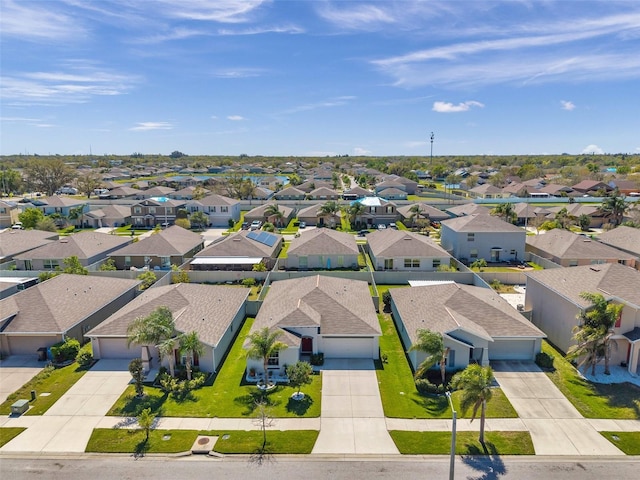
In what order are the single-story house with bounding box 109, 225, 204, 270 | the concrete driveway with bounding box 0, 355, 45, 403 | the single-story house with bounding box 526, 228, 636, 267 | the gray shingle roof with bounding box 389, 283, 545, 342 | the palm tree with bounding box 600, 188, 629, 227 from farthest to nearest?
the palm tree with bounding box 600, 188, 629, 227, the single-story house with bounding box 109, 225, 204, 270, the single-story house with bounding box 526, 228, 636, 267, the gray shingle roof with bounding box 389, 283, 545, 342, the concrete driveway with bounding box 0, 355, 45, 403

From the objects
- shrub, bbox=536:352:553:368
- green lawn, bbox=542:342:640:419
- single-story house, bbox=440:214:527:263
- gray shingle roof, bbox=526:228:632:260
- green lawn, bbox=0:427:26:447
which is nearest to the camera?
green lawn, bbox=0:427:26:447

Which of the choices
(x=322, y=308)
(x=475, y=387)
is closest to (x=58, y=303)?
(x=322, y=308)

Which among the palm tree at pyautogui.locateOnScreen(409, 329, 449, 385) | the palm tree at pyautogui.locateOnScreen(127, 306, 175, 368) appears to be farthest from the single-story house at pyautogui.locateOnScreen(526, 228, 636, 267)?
the palm tree at pyautogui.locateOnScreen(127, 306, 175, 368)

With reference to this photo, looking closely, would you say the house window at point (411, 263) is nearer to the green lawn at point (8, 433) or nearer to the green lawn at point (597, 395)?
the green lawn at point (597, 395)

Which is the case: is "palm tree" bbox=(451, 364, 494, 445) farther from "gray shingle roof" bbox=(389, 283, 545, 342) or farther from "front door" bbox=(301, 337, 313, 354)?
"front door" bbox=(301, 337, 313, 354)

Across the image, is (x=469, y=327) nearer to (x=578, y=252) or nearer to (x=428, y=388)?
(x=428, y=388)

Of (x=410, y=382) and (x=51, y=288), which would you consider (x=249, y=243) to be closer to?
(x=51, y=288)

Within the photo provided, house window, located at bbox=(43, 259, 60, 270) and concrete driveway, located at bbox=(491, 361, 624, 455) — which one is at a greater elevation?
house window, located at bbox=(43, 259, 60, 270)

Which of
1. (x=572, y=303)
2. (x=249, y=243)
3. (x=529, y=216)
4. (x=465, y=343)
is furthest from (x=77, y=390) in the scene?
(x=529, y=216)

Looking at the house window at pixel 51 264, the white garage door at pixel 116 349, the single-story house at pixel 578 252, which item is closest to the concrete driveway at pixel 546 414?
the white garage door at pixel 116 349
